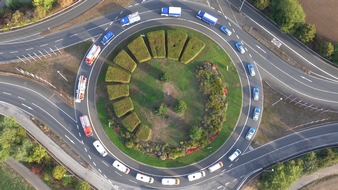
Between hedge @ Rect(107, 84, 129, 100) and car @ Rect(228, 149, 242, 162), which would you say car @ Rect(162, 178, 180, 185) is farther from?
hedge @ Rect(107, 84, 129, 100)

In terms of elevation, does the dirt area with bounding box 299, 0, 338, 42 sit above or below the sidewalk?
above

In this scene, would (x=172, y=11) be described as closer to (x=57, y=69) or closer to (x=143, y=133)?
(x=143, y=133)

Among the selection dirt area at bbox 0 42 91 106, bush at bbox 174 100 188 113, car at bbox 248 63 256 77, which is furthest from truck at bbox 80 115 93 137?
car at bbox 248 63 256 77

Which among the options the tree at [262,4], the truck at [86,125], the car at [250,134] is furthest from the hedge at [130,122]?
the tree at [262,4]

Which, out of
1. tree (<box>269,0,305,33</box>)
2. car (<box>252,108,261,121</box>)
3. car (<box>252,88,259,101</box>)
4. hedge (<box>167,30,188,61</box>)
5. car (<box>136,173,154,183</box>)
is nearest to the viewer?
tree (<box>269,0,305,33</box>)

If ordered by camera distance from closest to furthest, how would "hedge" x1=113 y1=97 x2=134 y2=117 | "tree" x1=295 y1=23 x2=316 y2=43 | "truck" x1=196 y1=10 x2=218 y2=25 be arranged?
"tree" x1=295 y1=23 x2=316 y2=43 < "hedge" x1=113 y1=97 x2=134 y2=117 < "truck" x1=196 y1=10 x2=218 y2=25

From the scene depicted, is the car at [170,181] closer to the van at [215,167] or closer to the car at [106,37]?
the van at [215,167]

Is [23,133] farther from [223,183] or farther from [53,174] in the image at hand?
[223,183]

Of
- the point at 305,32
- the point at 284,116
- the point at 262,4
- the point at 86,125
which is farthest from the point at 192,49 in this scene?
the point at 86,125
